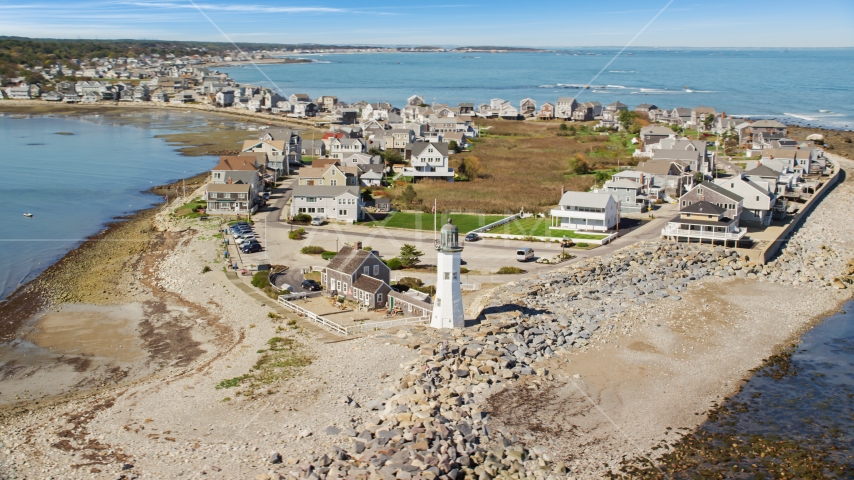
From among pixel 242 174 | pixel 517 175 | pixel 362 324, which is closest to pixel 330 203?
pixel 242 174

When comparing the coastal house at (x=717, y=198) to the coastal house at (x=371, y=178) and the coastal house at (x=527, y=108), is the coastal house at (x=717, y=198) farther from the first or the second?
the coastal house at (x=527, y=108)

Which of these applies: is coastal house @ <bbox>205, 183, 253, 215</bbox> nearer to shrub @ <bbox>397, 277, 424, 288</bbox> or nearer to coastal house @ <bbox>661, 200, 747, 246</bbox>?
shrub @ <bbox>397, 277, 424, 288</bbox>

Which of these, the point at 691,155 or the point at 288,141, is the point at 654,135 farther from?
the point at 288,141

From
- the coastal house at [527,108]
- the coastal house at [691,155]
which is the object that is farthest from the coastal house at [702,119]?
the coastal house at [691,155]

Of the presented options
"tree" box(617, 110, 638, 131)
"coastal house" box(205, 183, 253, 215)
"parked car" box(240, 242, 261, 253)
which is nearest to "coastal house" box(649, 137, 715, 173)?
"tree" box(617, 110, 638, 131)

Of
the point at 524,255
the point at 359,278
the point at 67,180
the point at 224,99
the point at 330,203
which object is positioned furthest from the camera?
the point at 224,99

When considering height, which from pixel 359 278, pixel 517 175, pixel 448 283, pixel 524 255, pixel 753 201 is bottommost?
pixel 524 255
